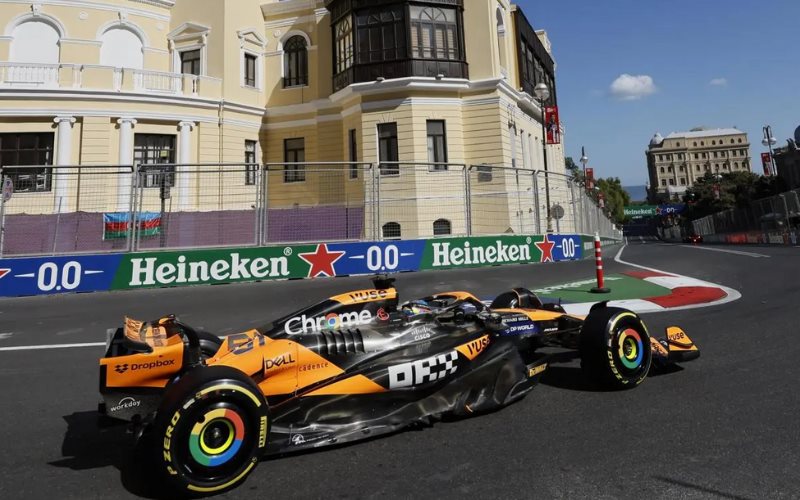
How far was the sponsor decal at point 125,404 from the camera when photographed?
266cm

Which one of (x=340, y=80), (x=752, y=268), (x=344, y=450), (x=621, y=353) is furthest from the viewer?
(x=340, y=80)

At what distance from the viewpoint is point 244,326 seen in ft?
23.1

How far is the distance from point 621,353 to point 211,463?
10.6 ft

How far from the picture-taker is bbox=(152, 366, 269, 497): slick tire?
2354 millimetres

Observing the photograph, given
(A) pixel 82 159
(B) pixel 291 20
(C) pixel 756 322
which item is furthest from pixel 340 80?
(C) pixel 756 322

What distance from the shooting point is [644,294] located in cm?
840

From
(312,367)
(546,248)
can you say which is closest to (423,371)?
(312,367)

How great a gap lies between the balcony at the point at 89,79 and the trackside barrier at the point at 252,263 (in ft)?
43.7

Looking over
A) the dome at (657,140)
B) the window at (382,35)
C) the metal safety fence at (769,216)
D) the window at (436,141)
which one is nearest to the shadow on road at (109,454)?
the window at (436,141)

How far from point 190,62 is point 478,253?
19.5 m

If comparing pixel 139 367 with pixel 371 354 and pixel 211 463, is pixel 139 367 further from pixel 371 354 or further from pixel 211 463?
pixel 371 354

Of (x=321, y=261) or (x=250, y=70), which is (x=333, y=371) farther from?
(x=250, y=70)

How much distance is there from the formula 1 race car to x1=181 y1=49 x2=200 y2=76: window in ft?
78.0

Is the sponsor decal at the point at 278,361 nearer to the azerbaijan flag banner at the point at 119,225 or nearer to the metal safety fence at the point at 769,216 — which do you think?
the azerbaijan flag banner at the point at 119,225
